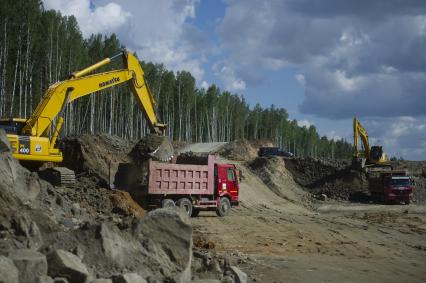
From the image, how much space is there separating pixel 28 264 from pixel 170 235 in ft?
10.2

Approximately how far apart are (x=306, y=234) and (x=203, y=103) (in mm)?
62741

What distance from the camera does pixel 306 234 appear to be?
20141 millimetres

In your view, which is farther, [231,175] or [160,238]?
[231,175]

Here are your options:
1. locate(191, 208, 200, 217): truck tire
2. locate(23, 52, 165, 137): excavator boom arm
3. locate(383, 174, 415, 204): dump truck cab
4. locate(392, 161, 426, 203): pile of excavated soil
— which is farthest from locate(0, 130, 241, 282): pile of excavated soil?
locate(392, 161, 426, 203): pile of excavated soil

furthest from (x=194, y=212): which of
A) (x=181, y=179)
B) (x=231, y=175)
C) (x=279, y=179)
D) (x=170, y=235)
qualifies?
(x=279, y=179)

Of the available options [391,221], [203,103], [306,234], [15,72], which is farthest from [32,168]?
[203,103]

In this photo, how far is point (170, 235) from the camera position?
985 cm

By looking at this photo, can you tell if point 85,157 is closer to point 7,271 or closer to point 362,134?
point 7,271

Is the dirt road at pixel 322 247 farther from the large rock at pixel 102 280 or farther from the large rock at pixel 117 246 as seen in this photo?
the large rock at pixel 102 280

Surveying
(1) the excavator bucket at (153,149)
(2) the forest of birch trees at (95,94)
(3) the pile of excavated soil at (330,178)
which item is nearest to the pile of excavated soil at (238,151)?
(3) the pile of excavated soil at (330,178)

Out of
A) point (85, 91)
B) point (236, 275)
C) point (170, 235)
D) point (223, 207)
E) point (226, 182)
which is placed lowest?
point (236, 275)

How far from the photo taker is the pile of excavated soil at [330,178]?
4347cm

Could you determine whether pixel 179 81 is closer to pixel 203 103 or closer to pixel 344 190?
pixel 203 103

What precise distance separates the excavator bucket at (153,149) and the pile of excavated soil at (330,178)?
940 inches
